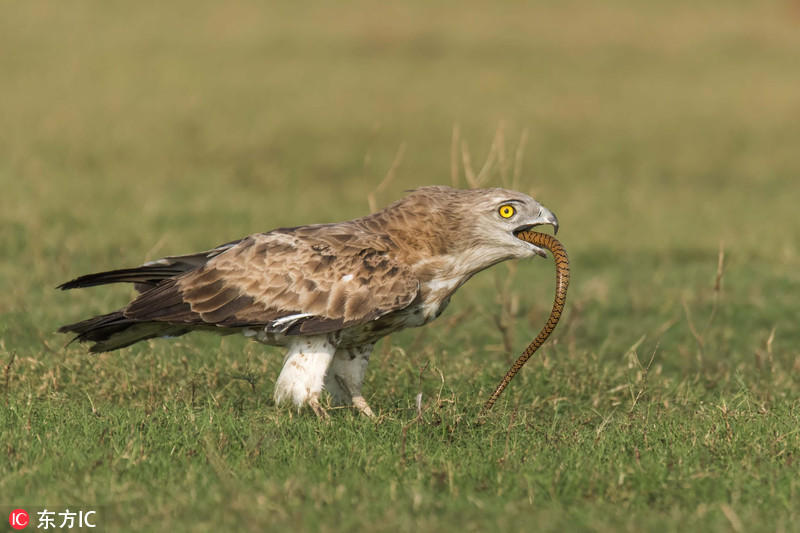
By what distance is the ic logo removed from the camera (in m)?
5.17

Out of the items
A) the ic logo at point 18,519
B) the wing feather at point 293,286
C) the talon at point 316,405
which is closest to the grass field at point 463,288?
the ic logo at point 18,519

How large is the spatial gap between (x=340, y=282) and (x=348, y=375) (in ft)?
2.47

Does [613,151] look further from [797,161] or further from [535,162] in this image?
[797,161]

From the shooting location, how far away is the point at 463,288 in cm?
1323

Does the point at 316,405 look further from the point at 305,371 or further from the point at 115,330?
the point at 115,330

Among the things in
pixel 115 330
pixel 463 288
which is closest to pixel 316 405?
pixel 115 330

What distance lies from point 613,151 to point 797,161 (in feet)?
11.3

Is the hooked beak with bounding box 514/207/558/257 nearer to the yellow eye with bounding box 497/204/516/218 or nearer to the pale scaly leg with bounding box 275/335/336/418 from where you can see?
the yellow eye with bounding box 497/204/516/218

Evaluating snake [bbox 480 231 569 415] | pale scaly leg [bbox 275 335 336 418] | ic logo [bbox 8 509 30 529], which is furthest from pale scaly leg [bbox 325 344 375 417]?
ic logo [bbox 8 509 30 529]

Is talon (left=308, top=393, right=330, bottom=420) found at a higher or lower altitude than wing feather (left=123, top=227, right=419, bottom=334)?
lower

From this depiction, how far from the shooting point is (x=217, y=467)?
5754 millimetres

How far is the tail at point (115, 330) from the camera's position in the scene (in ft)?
24.2

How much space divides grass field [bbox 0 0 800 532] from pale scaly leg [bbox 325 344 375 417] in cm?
18

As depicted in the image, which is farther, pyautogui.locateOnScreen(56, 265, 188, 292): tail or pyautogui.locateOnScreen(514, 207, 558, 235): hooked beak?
pyautogui.locateOnScreen(56, 265, 188, 292): tail
